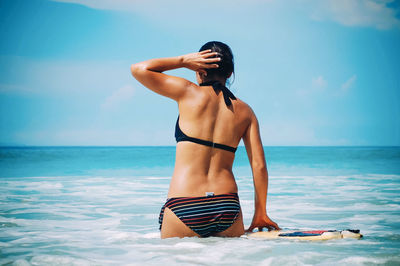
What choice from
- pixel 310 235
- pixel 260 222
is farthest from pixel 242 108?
pixel 310 235

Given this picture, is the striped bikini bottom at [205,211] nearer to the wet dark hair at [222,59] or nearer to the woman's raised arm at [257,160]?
the woman's raised arm at [257,160]

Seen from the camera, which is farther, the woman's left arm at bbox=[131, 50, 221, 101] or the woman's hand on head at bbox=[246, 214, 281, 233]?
the woman's hand on head at bbox=[246, 214, 281, 233]

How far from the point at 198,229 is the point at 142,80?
1121 millimetres

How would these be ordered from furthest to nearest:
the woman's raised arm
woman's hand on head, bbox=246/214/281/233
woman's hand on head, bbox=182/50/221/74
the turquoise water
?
woman's hand on head, bbox=246/214/281/233 → the woman's raised arm → woman's hand on head, bbox=182/50/221/74 → the turquoise water

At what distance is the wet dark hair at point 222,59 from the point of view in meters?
2.63

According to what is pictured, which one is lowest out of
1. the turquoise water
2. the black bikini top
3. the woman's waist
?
the turquoise water

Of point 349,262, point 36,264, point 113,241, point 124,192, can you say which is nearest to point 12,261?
point 36,264

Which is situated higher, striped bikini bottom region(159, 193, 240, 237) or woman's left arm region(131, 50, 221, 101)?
woman's left arm region(131, 50, 221, 101)

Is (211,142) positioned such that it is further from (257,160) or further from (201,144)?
(257,160)

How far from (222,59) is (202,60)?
16cm

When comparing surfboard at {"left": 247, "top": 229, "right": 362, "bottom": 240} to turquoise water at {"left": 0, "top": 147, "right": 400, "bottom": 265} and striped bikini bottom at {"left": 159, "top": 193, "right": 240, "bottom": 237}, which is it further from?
striped bikini bottom at {"left": 159, "top": 193, "right": 240, "bottom": 237}

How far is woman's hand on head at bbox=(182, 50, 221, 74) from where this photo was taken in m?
2.57

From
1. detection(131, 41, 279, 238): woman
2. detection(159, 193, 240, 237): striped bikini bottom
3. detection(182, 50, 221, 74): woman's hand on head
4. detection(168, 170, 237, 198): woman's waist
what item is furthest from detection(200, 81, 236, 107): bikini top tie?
detection(159, 193, 240, 237): striped bikini bottom

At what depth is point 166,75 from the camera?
8.41 ft
